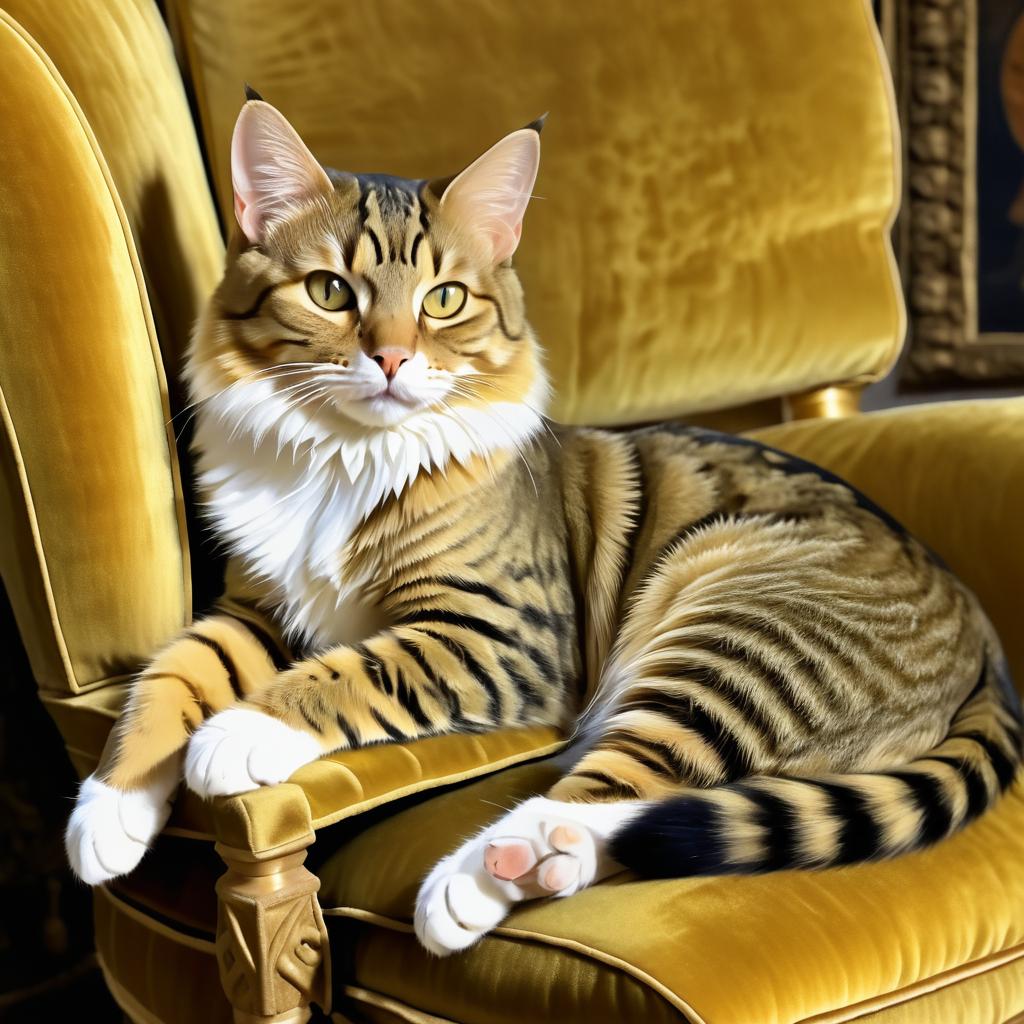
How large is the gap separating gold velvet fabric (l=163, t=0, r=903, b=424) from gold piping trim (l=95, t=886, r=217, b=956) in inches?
33.9

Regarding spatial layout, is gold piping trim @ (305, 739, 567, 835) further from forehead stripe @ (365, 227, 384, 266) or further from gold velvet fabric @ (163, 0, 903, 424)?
gold velvet fabric @ (163, 0, 903, 424)

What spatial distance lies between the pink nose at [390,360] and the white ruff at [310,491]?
0.08 metres

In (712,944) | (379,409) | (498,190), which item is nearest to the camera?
(712,944)

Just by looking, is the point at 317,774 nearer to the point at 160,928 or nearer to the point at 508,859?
the point at 508,859

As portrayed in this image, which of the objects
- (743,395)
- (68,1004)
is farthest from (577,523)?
(68,1004)

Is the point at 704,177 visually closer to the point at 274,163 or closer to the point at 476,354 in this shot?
the point at 476,354

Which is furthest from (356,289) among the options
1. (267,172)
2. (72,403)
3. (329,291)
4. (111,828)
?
(111,828)

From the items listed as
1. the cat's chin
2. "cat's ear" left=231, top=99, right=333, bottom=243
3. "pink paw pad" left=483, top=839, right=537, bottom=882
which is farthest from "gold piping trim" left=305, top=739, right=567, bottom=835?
"cat's ear" left=231, top=99, right=333, bottom=243

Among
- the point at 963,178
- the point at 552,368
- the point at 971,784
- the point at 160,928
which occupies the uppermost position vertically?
the point at 963,178

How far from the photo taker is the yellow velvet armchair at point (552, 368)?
77 centimetres

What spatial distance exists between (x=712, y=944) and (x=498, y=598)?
1.48ft

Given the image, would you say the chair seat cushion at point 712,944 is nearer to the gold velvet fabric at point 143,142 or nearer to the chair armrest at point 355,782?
the chair armrest at point 355,782

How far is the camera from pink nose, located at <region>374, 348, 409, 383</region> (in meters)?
1.00

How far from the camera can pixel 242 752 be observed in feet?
2.66
